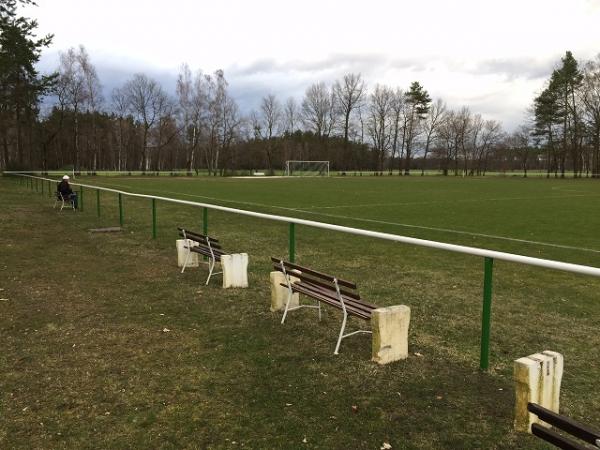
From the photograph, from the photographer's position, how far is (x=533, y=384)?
11.1 feet

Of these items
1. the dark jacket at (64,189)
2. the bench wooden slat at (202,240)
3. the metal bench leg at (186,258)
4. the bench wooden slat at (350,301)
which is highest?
the dark jacket at (64,189)

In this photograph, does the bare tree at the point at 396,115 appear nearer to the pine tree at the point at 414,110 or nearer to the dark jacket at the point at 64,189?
the pine tree at the point at 414,110

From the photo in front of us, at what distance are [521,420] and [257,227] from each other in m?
11.7

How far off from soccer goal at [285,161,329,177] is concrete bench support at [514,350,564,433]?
245 feet

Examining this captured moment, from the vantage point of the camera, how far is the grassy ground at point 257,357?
347 centimetres

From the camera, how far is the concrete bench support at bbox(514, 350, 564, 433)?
337 cm

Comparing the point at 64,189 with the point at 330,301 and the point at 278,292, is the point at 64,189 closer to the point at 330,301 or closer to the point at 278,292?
the point at 278,292

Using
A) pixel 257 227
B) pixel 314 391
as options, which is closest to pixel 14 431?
pixel 314 391

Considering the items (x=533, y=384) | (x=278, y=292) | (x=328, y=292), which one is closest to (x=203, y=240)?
(x=278, y=292)

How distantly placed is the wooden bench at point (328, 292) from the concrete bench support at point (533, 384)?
1513mm

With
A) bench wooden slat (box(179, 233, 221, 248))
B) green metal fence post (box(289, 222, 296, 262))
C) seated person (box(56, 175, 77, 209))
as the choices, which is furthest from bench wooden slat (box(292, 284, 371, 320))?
seated person (box(56, 175, 77, 209))

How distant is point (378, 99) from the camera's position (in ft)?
297

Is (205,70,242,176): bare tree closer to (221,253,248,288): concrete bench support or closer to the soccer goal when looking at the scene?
the soccer goal

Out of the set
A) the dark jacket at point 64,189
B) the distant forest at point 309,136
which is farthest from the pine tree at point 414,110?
the dark jacket at point 64,189
